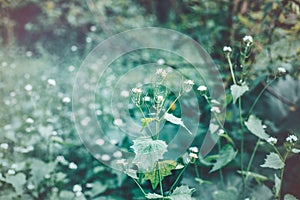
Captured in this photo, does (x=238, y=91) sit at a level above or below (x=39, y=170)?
above

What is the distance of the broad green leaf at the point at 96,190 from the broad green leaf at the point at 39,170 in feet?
0.53

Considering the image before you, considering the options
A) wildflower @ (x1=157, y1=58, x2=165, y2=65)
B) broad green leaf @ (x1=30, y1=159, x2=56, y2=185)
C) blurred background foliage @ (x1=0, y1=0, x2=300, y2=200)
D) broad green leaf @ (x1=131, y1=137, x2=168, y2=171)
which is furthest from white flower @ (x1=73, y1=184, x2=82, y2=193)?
wildflower @ (x1=157, y1=58, x2=165, y2=65)

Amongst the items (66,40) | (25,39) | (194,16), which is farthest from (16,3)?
(194,16)

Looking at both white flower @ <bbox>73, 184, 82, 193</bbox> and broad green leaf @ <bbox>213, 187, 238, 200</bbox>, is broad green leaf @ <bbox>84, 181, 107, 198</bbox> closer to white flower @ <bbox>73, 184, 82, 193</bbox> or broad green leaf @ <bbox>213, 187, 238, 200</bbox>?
white flower @ <bbox>73, 184, 82, 193</bbox>

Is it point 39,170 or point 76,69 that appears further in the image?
point 76,69

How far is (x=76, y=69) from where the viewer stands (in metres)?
2.45

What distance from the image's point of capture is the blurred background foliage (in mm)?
1731

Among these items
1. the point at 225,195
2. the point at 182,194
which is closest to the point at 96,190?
the point at 225,195

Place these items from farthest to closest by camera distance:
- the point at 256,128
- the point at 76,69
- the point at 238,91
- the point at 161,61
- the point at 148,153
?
the point at 76,69 < the point at 161,61 < the point at 256,128 < the point at 238,91 < the point at 148,153

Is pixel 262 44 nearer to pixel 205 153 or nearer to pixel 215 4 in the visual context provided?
pixel 215 4

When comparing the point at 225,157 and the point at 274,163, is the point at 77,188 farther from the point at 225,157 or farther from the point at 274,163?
the point at 274,163

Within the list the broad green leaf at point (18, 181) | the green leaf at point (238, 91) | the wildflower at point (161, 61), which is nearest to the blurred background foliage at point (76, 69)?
the broad green leaf at point (18, 181)

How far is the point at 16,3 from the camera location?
114 inches

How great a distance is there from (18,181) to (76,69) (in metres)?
0.90
